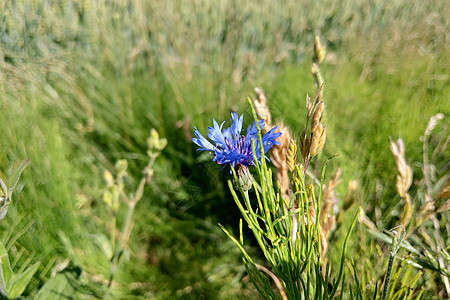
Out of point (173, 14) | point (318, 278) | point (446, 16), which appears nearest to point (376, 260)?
point (318, 278)

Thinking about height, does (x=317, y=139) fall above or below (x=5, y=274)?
above

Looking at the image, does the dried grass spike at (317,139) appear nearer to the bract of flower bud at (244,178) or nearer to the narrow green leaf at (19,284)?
the bract of flower bud at (244,178)

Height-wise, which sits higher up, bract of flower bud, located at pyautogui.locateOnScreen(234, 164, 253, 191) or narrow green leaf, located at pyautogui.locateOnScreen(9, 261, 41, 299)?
bract of flower bud, located at pyautogui.locateOnScreen(234, 164, 253, 191)

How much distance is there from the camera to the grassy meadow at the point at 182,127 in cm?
86

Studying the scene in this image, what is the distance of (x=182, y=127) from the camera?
1.37 m

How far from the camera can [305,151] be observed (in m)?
0.41

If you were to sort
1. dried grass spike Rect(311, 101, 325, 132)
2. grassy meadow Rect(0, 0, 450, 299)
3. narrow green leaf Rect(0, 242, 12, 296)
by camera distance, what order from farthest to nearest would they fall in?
grassy meadow Rect(0, 0, 450, 299)
narrow green leaf Rect(0, 242, 12, 296)
dried grass spike Rect(311, 101, 325, 132)

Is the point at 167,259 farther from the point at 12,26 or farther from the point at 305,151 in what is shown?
the point at 12,26

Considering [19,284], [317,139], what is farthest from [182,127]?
[317,139]

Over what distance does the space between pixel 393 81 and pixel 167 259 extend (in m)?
1.00

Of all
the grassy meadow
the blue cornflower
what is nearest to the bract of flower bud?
the blue cornflower

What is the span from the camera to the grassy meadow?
2.81 feet

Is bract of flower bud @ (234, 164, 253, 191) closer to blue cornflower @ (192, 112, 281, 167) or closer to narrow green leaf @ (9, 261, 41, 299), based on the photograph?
blue cornflower @ (192, 112, 281, 167)

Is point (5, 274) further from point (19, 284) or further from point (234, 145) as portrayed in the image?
point (234, 145)
